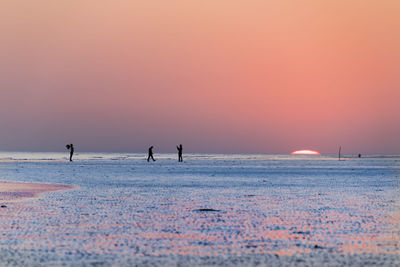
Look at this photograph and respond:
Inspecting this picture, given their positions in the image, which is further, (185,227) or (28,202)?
(28,202)

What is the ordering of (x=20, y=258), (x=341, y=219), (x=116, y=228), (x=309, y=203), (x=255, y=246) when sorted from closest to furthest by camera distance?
(x=20, y=258), (x=255, y=246), (x=116, y=228), (x=341, y=219), (x=309, y=203)

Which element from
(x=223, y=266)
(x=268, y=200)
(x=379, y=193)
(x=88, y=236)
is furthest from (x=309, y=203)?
(x=223, y=266)

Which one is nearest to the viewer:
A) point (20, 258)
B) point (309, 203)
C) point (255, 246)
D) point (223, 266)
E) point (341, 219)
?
point (223, 266)

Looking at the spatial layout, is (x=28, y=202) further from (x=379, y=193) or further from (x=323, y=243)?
(x=379, y=193)

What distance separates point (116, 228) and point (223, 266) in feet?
15.0

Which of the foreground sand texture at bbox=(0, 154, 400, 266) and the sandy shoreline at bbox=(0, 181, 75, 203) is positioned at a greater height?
the sandy shoreline at bbox=(0, 181, 75, 203)

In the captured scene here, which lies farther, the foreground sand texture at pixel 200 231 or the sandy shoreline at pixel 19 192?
the sandy shoreline at pixel 19 192

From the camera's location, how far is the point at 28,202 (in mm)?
18953

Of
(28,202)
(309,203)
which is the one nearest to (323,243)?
(309,203)

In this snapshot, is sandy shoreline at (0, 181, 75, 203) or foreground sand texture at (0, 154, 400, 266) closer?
foreground sand texture at (0, 154, 400, 266)

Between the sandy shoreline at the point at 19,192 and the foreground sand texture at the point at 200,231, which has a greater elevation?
the sandy shoreline at the point at 19,192

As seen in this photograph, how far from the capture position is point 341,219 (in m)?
14.9

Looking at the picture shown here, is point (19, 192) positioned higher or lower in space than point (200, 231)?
higher

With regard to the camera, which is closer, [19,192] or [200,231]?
[200,231]
